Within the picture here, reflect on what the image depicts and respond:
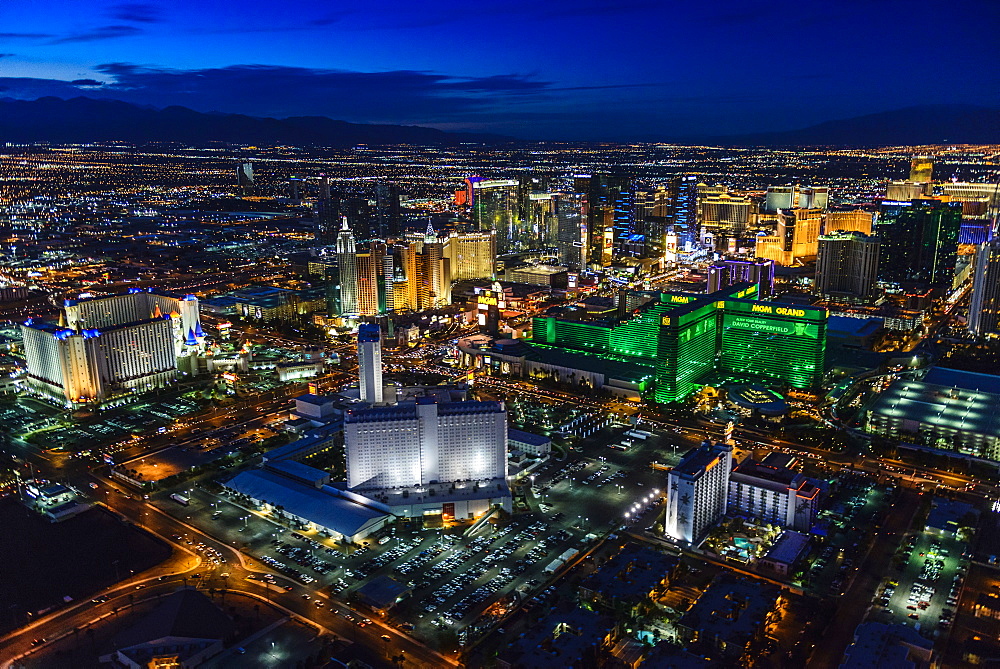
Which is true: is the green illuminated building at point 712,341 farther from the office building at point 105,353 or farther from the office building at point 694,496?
the office building at point 105,353

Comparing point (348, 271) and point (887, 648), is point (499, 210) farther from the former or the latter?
point (887, 648)

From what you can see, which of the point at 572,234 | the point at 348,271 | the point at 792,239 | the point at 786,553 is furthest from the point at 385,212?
the point at 786,553

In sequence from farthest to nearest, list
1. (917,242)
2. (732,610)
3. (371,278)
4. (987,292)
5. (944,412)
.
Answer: (917,242) < (371,278) < (987,292) < (944,412) < (732,610)

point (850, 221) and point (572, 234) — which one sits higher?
point (850, 221)

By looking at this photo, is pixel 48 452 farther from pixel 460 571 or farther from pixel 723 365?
pixel 723 365

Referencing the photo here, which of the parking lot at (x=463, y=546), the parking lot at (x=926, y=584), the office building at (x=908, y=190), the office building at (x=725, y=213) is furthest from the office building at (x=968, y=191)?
the parking lot at (x=463, y=546)

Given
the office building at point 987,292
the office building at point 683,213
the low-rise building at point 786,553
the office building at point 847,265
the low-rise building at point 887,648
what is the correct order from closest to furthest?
the low-rise building at point 887,648 → the low-rise building at point 786,553 → the office building at point 987,292 → the office building at point 847,265 → the office building at point 683,213

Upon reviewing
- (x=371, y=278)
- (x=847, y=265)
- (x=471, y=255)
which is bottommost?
(x=847, y=265)
